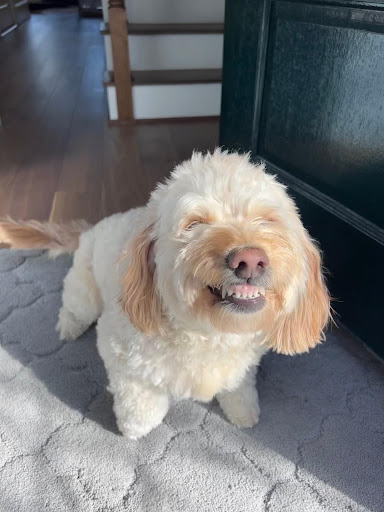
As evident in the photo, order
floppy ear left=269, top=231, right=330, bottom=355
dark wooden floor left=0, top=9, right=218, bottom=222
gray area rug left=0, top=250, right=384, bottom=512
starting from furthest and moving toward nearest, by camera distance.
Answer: dark wooden floor left=0, top=9, right=218, bottom=222
gray area rug left=0, top=250, right=384, bottom=512
floppy ear left=269, top=231, right=330, bottom=355

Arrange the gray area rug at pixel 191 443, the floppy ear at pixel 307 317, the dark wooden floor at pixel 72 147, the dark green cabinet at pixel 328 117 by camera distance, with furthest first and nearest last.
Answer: the dark wooden floor at pixel 72 147
the dark green cabinet at pixel 328 117
the gray area rug at pixel 191 443
the floppy ear at pixel 307 317

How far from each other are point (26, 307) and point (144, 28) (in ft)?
9.02

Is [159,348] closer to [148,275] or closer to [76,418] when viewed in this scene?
[148,275]

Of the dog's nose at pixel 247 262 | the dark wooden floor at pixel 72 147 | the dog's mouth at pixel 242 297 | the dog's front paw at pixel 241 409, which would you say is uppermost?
the dog's nose at pixel 247 262

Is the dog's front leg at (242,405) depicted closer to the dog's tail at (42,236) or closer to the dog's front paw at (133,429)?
the dog's front paw at (133,429)

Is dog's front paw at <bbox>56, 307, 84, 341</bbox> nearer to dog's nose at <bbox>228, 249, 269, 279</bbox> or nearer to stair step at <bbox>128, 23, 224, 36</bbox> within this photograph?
dog's nose at <bbox>228, 249, 269, 279</bbox>

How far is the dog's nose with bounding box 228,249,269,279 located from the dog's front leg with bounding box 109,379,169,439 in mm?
518

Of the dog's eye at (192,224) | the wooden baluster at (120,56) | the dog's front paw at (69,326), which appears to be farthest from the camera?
the wooden baluster at (120,56)

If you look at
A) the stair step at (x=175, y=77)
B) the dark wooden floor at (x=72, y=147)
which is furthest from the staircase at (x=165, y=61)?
the dark wooden floor at (x=72, y=147)

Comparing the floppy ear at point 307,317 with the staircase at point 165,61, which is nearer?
the floppy ear at point 307,317

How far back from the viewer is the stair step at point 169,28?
3420mm

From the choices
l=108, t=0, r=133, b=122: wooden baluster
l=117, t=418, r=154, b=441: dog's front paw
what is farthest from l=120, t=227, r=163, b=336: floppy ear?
l=108, t=0, r=133, b=122: wooden baluster

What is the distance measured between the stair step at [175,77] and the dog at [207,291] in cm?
246

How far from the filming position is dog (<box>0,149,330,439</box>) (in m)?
0.83
